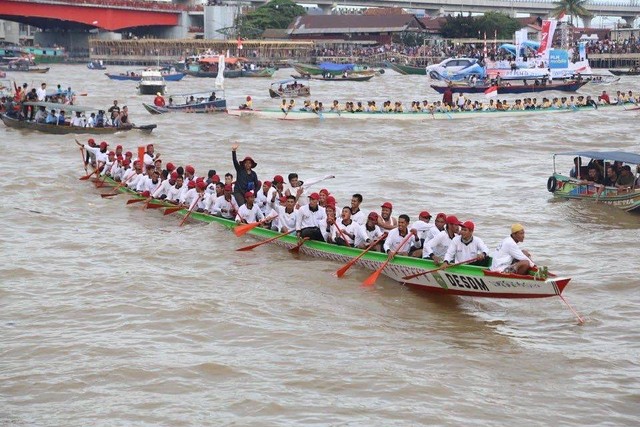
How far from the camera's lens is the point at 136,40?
108 meters

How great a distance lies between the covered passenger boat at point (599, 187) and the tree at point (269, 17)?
3527 inches

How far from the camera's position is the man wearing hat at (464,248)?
47.7ft

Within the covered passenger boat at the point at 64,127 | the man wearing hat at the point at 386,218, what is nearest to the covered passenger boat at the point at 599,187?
the man wearing hat at the point at 386,218

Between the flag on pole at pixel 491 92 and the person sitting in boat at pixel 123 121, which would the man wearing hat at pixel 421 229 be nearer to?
the person sitting in boat at pixel 123 121

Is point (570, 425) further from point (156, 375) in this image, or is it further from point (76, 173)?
point (76, 173)

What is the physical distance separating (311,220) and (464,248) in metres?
3.87

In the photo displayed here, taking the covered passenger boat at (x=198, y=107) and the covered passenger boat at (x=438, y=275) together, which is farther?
the covered passenger boat at (x=198, y=107)

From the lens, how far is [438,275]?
15070mm

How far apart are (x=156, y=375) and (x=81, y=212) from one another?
1194cm

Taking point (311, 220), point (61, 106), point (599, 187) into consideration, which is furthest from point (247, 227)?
point (61, 106)

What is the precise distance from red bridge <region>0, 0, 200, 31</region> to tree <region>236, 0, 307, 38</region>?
7.34 m

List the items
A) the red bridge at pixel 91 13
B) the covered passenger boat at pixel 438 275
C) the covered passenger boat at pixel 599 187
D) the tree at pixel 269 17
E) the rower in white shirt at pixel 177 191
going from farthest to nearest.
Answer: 1. the tree at pixel 269 17
2. the red bridge at pixel 91 13
3. the covered passenger boat at pixel 599 187
4. the rower in white shirt at pixel 177 191
5. the covered passenger boat at pixel 438 275

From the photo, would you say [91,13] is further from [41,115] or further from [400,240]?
[400,240]

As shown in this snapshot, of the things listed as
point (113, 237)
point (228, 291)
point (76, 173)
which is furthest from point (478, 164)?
point (228, 291)
